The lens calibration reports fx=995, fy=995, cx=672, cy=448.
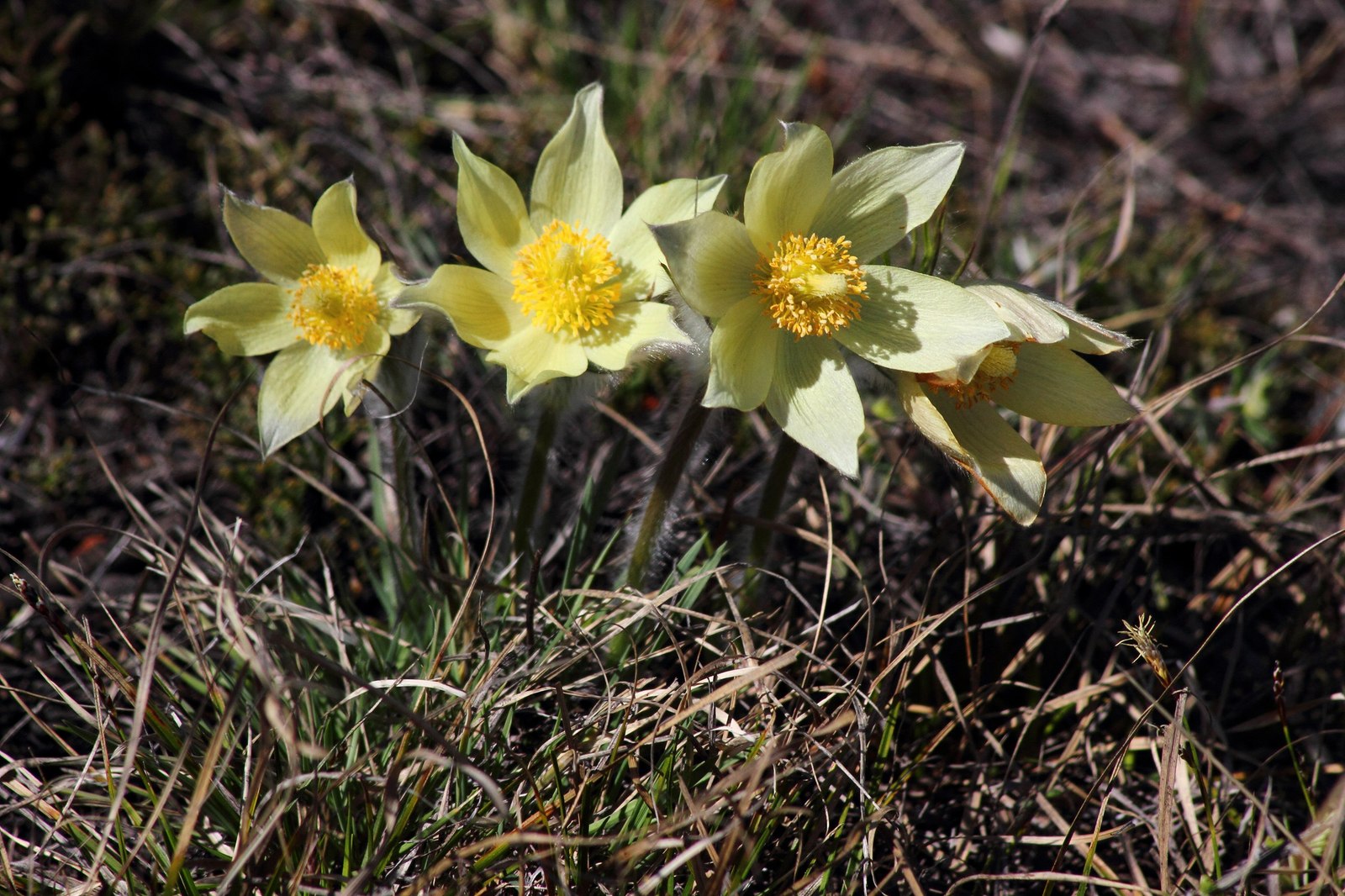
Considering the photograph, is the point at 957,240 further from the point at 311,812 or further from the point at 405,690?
the point at 311,812

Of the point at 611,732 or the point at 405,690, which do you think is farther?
the point at 405,690

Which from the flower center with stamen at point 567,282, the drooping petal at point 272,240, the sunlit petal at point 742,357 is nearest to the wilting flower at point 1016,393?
the sunlit petal at point 742,357

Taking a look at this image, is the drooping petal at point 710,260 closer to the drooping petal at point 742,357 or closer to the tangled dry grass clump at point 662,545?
the drooping petal at point 742,357

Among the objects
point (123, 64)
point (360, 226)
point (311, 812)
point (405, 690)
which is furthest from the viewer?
point (123, 64)

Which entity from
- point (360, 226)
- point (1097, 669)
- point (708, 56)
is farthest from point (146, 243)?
point (1097, 669)

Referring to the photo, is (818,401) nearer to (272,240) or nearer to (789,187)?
(789,187)

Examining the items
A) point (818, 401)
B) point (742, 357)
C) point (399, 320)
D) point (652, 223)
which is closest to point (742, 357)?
point (742, 357)

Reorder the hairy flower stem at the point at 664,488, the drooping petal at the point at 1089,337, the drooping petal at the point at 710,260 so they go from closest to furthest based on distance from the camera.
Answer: the drooping petal at the point at 710,260 < the drooping petal at the point at 1089,337 < the hairy flower stem at the point at 664,488
